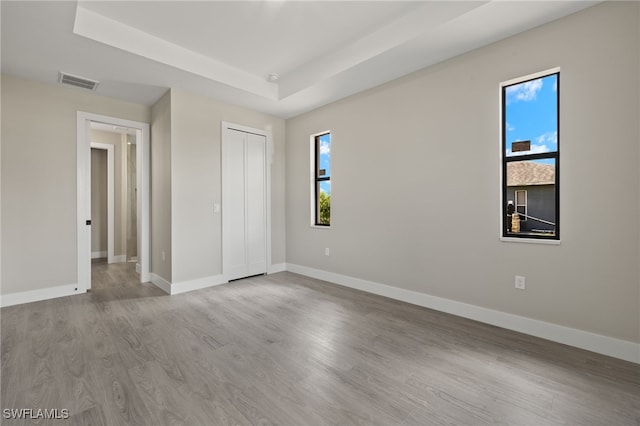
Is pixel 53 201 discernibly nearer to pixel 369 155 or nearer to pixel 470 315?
pixel 369 155

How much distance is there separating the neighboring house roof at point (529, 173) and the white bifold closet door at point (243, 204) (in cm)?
359

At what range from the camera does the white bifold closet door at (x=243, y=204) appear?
4.50m

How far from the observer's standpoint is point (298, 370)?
2.09 m

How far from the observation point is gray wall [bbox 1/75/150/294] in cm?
343

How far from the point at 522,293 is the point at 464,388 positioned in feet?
4.30

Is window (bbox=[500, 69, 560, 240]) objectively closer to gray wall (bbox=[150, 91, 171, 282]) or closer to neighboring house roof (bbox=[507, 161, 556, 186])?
neighboring house roof (bbox=[507, 161, 556, 186])

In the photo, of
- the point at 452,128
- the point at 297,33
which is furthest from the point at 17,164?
the point at 452,128

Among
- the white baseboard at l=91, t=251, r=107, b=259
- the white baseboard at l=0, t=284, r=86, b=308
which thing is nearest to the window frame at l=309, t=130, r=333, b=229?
the white baseboard at l=0, t=284, r=86, b=308

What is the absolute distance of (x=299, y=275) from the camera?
5004 mm

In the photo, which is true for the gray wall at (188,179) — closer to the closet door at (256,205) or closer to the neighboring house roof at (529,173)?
the closet door at (256,205)

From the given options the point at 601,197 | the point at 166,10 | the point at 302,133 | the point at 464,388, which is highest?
the point at 166,10

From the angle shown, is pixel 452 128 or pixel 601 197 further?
pixel 452 128

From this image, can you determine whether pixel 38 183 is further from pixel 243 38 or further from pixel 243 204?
pixel 243 38

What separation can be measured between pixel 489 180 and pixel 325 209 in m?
2.56
